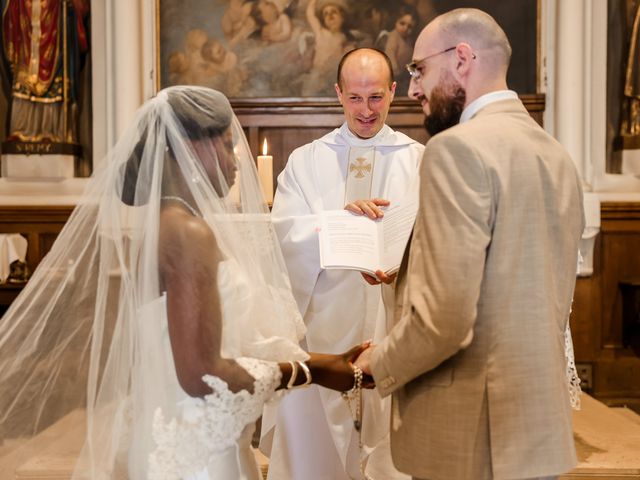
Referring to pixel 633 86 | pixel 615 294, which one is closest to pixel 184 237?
pixel 615 294

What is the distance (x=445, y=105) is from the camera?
7.95 ft

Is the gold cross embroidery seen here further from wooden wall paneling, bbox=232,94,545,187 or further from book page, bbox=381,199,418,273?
wooden wall paneling, bbox=232,94,545,187

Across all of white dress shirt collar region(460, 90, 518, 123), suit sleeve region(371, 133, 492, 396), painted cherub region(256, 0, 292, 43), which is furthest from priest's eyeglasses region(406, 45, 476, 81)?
painted cherub region(256, 0, 292, 43)

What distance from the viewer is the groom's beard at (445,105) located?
2.40 m

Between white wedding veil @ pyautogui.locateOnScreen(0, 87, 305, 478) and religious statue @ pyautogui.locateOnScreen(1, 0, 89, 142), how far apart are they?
4433 mm

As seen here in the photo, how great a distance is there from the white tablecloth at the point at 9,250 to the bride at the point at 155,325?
4.09 m

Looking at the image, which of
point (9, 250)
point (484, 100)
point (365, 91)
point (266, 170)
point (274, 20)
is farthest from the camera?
point (274, 20)

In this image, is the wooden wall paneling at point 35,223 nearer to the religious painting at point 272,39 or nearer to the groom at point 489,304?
the religious painting at point 272,39

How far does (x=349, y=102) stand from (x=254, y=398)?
79.9 inches

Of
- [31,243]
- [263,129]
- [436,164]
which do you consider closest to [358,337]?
[436,164]

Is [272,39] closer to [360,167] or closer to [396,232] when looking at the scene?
[360,167]

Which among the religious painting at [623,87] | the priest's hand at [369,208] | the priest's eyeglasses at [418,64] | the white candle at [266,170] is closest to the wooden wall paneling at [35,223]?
the white candle at [266,170]

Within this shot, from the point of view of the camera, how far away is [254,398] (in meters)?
2.35

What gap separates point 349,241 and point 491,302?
44.5 inches
